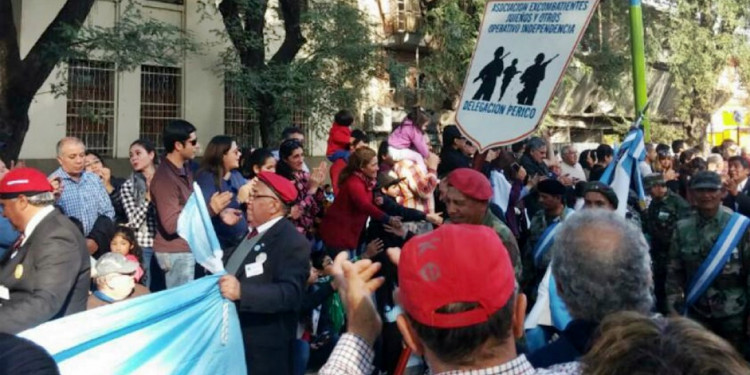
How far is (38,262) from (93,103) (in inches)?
535

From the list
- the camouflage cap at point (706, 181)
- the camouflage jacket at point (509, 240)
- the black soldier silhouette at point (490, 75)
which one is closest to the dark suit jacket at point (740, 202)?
the camouflage cap at point (706, 181)

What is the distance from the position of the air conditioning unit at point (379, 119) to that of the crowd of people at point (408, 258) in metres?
10.7

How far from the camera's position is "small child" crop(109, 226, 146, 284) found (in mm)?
6445

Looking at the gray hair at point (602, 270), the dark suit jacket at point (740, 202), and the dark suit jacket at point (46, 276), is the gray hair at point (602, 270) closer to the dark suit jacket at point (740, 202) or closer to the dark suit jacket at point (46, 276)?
the dark suit jacket at point (46, 276)

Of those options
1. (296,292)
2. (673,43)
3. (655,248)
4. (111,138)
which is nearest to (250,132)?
(111,138)

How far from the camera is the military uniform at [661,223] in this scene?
269 inches

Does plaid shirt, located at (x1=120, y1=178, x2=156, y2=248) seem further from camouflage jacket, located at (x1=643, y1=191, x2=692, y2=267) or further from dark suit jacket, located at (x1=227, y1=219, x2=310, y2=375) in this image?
camouflage jacket, located at (x1=643, y1=191, x2=692, y2=267)

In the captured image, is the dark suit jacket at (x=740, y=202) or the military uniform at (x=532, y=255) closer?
the military uniform at (x=532, y=255)

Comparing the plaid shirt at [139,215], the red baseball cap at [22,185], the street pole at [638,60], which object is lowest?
the plaid shirt at [139,215]

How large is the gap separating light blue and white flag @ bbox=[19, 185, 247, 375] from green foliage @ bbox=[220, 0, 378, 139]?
10301mm

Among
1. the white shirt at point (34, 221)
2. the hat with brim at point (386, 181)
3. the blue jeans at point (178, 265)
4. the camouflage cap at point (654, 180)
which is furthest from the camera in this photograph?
the camouflage cap at point (654, 180)

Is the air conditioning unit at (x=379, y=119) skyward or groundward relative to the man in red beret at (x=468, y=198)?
skyward

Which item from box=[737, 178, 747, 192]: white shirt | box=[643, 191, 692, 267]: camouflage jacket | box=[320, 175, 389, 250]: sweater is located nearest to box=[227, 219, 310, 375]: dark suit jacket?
box=[320, 175, 389, 250]: sweater

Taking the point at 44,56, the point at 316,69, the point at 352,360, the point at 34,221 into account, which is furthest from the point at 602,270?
the point at 316,69
